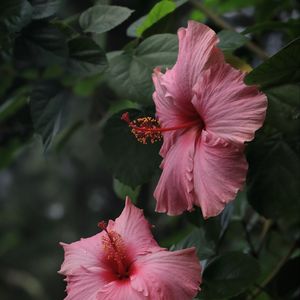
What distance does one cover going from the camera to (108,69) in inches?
36.8

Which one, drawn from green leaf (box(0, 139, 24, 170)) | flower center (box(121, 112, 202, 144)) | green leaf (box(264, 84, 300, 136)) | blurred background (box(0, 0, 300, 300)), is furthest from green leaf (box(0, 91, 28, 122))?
green leaf (box(264, 84, 300, 136))

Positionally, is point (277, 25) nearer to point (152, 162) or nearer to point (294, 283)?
point (152, 162)

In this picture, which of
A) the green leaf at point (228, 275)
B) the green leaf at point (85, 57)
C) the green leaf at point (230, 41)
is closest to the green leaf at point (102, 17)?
the green leaf at point (85, 57)

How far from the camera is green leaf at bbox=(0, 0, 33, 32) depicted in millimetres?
862

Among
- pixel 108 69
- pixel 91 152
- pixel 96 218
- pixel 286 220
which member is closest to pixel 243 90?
pixel 108 69

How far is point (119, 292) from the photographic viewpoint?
692mm

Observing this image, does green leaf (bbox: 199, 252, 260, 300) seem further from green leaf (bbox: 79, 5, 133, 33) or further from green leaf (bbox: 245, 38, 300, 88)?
green leaf (bbox: 79, 5, 133, 33)

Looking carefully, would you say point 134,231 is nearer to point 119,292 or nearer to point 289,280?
point 119,292

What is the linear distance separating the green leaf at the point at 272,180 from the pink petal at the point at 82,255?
0.75 ft

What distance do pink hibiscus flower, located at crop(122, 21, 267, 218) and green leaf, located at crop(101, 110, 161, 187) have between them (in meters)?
0.07

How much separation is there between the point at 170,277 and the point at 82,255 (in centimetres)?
13

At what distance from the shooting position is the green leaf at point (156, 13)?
900 millimetres

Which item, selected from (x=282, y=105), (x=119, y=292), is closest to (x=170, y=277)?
(x=119, y=292)

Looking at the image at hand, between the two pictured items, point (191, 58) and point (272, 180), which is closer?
point (191, 58)
